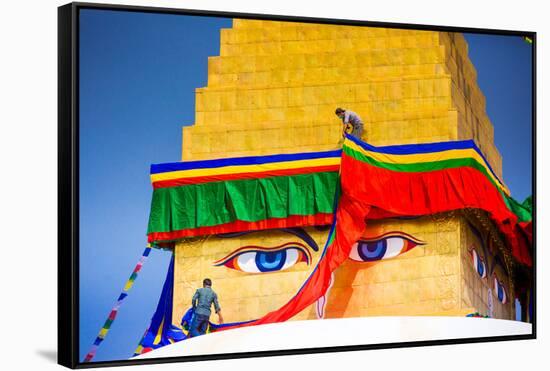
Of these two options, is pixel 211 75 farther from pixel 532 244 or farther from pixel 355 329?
pixel 532 244

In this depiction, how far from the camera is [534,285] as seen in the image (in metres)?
12.7

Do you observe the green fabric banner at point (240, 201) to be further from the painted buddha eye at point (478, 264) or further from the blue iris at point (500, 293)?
the blue iris at point (500, 293)

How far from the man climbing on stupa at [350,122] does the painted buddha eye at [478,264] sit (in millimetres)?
1485

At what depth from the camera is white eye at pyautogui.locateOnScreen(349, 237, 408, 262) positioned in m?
11.9

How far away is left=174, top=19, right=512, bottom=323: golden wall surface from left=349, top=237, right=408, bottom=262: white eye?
0.06 metres

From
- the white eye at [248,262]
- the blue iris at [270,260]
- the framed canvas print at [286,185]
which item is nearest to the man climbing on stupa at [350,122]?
the framed canvas print at [286,185]

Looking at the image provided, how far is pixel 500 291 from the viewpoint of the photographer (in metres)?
12.6

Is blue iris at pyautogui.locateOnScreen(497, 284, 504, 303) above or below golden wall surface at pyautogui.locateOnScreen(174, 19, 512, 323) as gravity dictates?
below

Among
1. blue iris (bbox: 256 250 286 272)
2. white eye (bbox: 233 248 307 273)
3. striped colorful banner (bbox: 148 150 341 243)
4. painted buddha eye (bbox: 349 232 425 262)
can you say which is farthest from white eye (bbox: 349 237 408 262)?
blue iris (bbox: 256 250 286 272)

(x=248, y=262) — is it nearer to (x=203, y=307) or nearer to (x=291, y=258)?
(x=291, y=258)

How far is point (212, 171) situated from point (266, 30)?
4.13 feet

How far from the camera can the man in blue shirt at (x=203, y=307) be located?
37.0ft

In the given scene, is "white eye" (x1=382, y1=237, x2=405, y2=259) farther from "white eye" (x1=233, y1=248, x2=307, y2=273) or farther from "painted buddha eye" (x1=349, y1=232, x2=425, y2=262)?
"white eye" (x1=233, y1=248, x2=307, y2=273)

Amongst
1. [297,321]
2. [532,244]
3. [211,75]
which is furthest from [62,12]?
[532,244]
